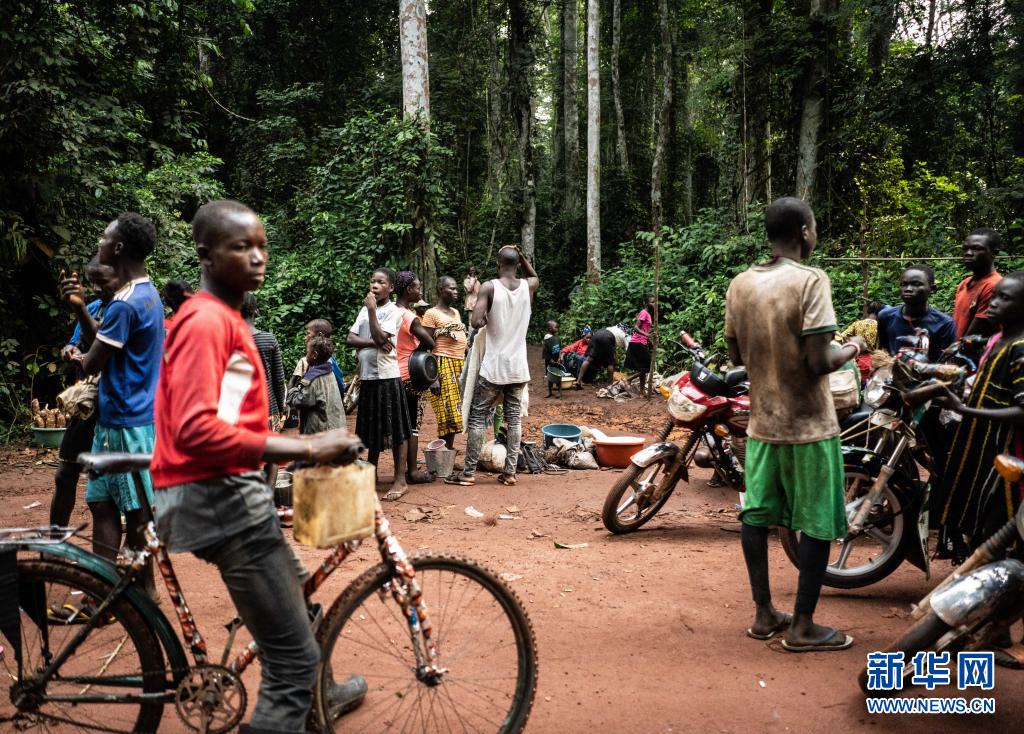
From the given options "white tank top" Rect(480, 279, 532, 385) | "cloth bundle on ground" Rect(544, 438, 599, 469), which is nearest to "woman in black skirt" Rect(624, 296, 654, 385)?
"cloth bundle on ground" Rect(544, 438, 599, 469)

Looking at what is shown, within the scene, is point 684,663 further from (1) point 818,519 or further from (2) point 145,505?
(2) point 145,505

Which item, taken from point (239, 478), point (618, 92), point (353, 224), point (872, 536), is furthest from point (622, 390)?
point (618, 92)

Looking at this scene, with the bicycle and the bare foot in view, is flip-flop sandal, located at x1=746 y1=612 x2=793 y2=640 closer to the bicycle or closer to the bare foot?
the bicycle

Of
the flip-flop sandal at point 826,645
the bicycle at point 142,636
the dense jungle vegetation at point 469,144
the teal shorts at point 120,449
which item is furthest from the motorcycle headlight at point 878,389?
the dense jungle vegetation at point 469,144

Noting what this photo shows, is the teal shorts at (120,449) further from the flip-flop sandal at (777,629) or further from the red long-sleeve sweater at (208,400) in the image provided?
the flip-flop sandal at (777,629)

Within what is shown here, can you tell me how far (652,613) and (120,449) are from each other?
9.51ft

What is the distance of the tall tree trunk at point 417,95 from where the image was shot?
488 inches

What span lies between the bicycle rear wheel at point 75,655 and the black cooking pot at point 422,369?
4646 millimetres

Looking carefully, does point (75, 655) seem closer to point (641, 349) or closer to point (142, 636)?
point (142, 636)

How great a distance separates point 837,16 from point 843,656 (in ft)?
49.8

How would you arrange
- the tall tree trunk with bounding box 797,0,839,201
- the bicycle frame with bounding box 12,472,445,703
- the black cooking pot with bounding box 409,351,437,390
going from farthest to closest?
the tall tree trunk with bounding box 797,0,839,201
the black cooking pot with bounding box 409,351,437,390
the bicycle frame with bounding box 12,472,445,703

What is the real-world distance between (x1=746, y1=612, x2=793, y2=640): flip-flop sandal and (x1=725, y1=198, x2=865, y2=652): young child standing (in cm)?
9

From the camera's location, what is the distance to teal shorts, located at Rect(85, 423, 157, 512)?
3877mm

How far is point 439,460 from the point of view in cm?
788
